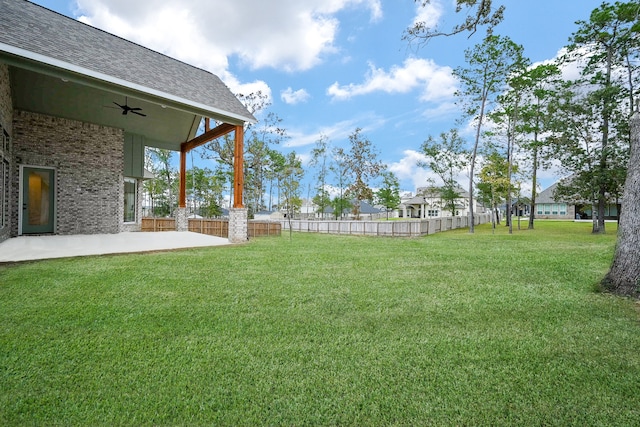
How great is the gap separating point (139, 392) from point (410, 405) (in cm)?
185

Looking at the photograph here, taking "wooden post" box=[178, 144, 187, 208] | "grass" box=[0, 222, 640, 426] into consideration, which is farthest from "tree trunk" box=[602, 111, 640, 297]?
"wooden post" box=[178, 144, 187, 208]

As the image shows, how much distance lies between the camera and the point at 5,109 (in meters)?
8.45

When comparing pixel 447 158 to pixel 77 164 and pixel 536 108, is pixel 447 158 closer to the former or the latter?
pixel 536 108

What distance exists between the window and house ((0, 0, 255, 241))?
0.04m

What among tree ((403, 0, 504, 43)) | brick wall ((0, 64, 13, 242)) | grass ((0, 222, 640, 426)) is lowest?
grass ((0, 222, 640, 426))

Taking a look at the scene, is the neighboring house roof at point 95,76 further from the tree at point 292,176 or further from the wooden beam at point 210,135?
the tree at point 292,176

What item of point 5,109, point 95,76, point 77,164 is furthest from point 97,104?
point 95,76

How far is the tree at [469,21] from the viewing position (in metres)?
5.45

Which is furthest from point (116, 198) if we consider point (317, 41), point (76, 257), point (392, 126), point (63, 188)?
point (392, 126)

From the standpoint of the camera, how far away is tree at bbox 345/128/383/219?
28594mm

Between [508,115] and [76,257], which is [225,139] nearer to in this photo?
[76,257]

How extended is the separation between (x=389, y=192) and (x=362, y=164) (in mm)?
14767

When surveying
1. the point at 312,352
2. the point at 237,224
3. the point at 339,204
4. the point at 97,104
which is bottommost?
the point at 312,352

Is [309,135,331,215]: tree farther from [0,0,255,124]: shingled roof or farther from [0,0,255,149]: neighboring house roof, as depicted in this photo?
[0,0,255,124]: shingled roof
